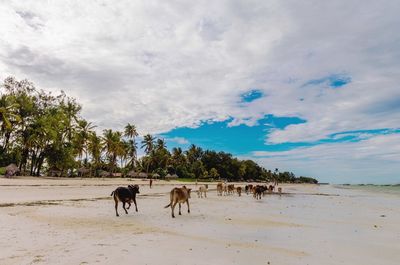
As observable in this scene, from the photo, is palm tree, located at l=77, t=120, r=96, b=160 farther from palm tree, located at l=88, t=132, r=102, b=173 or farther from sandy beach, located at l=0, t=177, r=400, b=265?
sandy beach, located at l=0, t=177, r=400, b=265

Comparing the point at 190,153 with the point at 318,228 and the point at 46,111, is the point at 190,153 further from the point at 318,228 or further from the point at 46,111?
the point at 318,228

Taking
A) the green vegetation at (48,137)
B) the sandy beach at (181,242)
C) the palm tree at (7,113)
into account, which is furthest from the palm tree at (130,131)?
the sandy beach at (181,242)

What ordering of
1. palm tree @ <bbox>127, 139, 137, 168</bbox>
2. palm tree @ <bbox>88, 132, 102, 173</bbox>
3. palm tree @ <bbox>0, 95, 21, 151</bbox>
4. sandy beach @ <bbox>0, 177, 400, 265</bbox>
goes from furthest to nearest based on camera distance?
palm tree @ <bbox>127, 139, 137, 168</bbox>
palm tree @ <bbox>88, 132, 102, 173</bbox>
palm tree @ <bbox>0, 95, 21, 151</bbox>
sandy beach @ <bbox>0, 177, 400, 265</bbox>

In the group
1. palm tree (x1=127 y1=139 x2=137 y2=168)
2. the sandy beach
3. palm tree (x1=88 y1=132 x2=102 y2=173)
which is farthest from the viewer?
palm tree (x1=127 y1=139 x2=137 y2=168)

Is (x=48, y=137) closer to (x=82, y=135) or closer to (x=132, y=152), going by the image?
(x=82, y=135)

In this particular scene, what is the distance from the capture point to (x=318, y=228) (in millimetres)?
11695

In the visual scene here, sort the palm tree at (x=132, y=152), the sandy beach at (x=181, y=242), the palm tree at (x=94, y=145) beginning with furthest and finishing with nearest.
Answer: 1. the palm tree at (x=132, y=152)
2. the palm tree at (x=94, y=145)
3. the sandy beach at (x=181, y=242)

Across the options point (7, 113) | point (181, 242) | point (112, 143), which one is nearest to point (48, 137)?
point (7, 113)

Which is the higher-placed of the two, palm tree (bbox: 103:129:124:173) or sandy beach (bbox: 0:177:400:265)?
palm tree (bbox: 103:129:124:173)

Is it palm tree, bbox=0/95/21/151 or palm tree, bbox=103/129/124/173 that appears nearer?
palm tree, bbox=0/95/21/151

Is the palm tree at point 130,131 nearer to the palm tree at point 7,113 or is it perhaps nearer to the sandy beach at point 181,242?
the palm tree at point 7,113

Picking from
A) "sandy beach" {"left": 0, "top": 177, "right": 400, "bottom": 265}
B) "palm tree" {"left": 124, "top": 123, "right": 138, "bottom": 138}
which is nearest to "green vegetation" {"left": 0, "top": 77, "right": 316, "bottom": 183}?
"palm tree" {"left": 124, "top": 123, "right": 138, "bottom": 138}

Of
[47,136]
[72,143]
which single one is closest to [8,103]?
[47,136]

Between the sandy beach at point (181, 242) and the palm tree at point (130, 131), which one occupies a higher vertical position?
the palm tree at point (130, 131)
